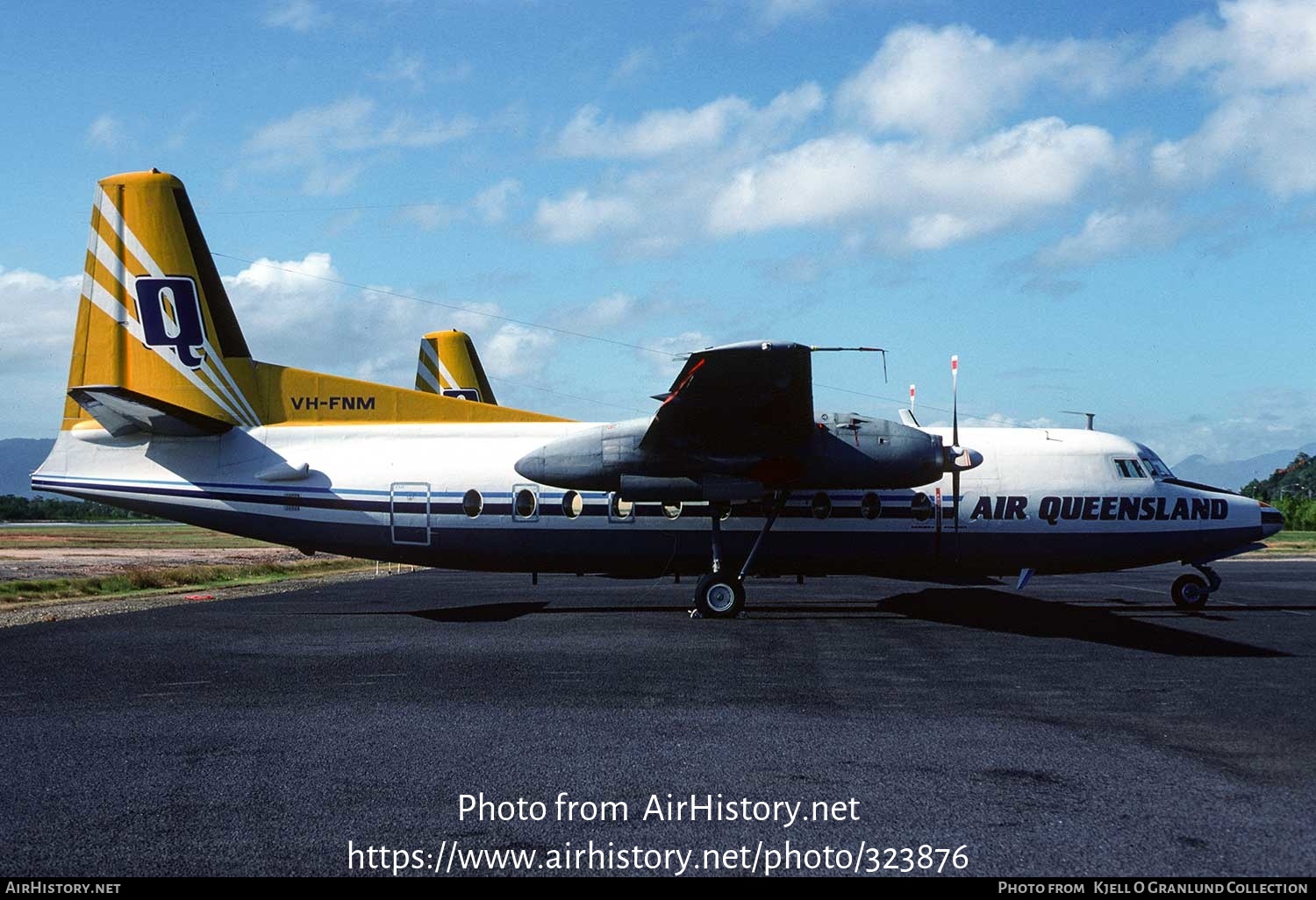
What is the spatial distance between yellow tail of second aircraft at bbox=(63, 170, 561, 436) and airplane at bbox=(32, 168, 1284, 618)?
0.03 meters

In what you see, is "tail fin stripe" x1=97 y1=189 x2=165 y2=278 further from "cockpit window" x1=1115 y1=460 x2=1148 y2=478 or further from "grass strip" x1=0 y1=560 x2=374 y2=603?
"cockpit window" x1=1115 y1=460 x2=1148 y2=478

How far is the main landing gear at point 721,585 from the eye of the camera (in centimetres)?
1877

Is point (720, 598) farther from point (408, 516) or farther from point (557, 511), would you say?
point (408, 516)

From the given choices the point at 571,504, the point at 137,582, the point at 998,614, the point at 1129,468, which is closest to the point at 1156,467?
the point at 1129,468

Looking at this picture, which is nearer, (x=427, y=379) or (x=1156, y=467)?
(x=1156, y=467)

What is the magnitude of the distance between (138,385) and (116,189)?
3803 millimetres

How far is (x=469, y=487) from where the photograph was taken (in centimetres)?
1933

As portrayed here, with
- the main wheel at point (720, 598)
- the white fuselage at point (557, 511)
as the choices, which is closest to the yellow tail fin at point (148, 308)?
the white fuselage at point (557, 511)

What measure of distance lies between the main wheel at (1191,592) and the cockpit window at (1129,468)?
2362 millimetres

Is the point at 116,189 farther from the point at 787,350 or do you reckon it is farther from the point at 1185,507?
the point at 1185,507

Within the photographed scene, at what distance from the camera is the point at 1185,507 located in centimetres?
2002

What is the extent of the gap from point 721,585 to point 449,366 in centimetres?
Answer: 2033

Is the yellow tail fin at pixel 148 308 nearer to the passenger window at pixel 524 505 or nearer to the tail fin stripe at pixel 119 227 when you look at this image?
the tail fin stripe at pixel 119 227
